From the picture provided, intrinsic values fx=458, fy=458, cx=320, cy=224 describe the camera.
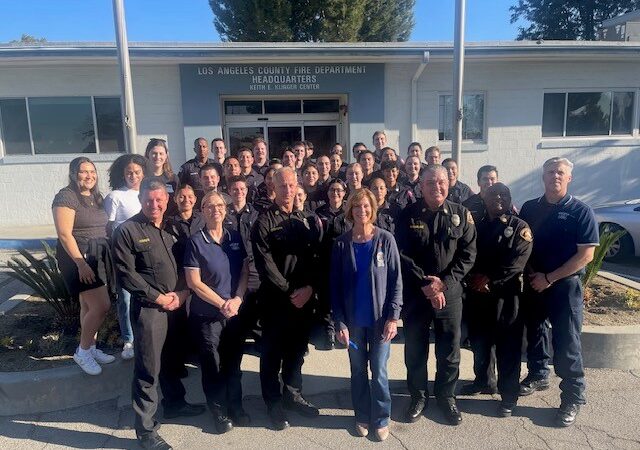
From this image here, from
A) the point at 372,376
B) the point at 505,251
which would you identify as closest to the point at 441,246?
the point at 505,251

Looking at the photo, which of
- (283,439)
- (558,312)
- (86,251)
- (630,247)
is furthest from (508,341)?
(630,247)

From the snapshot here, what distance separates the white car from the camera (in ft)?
24.5

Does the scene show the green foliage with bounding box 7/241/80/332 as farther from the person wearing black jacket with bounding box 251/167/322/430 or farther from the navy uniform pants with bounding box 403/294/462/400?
the navy uniform pants with bounding box 403/294/462/400

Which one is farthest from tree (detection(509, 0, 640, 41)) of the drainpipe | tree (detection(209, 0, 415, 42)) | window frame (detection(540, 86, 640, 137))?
the drainpipe

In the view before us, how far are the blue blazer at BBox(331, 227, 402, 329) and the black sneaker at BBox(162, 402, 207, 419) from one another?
1.34 metres

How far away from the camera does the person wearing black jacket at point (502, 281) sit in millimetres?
3389

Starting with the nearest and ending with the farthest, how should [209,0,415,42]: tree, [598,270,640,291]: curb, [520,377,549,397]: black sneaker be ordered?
[520,377,549,397]: black sneaker
[598,270,640,291]: curb
[209,0,415,42]: tree

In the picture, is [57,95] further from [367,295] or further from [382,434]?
[382,434]

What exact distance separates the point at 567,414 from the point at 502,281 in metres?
1.08

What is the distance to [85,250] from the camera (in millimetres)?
3639

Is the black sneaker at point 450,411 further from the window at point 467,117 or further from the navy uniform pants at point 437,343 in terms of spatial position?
the window at point 467,117

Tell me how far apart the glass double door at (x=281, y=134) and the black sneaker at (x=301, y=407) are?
880 cm

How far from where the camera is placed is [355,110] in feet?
37.0

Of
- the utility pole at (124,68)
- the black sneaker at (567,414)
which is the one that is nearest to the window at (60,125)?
the utility pole at (124,68)
